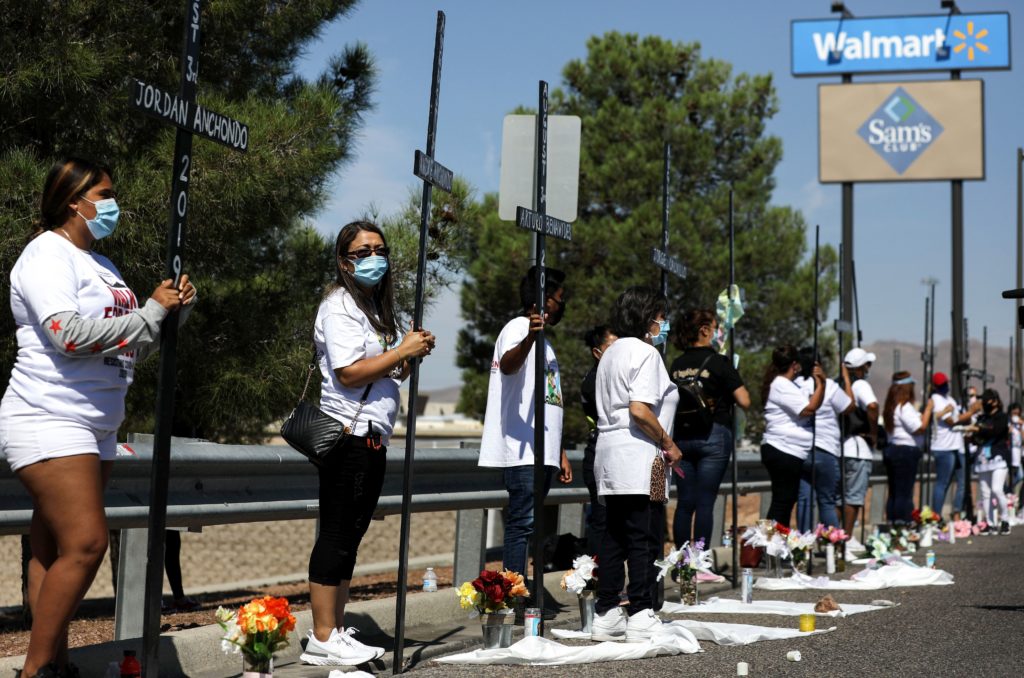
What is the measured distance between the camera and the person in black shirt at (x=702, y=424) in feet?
30.5

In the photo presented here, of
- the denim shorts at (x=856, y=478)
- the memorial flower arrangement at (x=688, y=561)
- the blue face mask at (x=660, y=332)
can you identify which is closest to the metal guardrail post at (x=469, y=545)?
the memorial flower arrangement at (x=688, y=561)

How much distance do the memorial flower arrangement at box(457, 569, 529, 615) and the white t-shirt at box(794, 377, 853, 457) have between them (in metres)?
5.89

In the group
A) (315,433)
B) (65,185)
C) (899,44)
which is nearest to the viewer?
(65,185)

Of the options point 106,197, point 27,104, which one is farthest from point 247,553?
point 106,197

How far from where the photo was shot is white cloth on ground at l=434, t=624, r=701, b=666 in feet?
21.0

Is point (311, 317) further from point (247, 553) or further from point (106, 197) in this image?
point (247, 553)

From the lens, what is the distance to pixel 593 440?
28.6ft

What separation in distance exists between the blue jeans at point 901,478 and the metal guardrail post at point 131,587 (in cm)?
1016

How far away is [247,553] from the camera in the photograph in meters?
26.7

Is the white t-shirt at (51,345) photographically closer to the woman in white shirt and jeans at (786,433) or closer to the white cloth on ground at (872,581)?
the white cloth on ground at (872,581)

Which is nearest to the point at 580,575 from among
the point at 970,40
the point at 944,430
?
the point at 944,430

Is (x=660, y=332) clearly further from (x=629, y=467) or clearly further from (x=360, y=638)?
(x=360, y=638)

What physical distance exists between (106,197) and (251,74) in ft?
21.1

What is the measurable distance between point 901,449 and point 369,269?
10.1 meters
